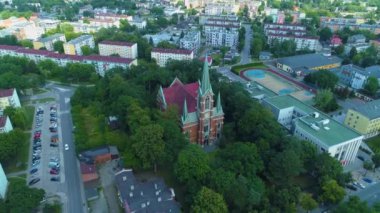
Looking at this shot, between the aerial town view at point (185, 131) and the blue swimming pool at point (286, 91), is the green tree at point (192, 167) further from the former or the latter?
the blue swimming pool at point (286, 91)

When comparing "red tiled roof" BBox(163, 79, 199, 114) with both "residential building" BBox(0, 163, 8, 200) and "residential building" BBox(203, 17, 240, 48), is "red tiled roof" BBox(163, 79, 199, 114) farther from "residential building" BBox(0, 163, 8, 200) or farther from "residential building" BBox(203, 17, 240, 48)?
"residential building" BBox(203, 17, 240, 48)

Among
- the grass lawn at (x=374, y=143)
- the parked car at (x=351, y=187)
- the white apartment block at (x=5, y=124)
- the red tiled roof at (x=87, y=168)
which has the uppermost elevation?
the white apartment block at (x=5, y=124)

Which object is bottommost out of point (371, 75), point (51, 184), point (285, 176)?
point (51, 184)

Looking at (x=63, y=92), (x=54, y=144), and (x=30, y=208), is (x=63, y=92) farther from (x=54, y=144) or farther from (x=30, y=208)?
(x=30, y=208)

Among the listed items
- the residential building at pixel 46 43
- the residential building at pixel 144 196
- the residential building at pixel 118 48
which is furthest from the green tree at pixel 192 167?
the residential building at pixel 46 43

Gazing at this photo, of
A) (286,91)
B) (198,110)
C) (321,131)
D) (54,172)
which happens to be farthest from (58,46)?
(321,131)

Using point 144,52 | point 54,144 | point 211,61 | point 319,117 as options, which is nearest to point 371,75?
point 319,117
